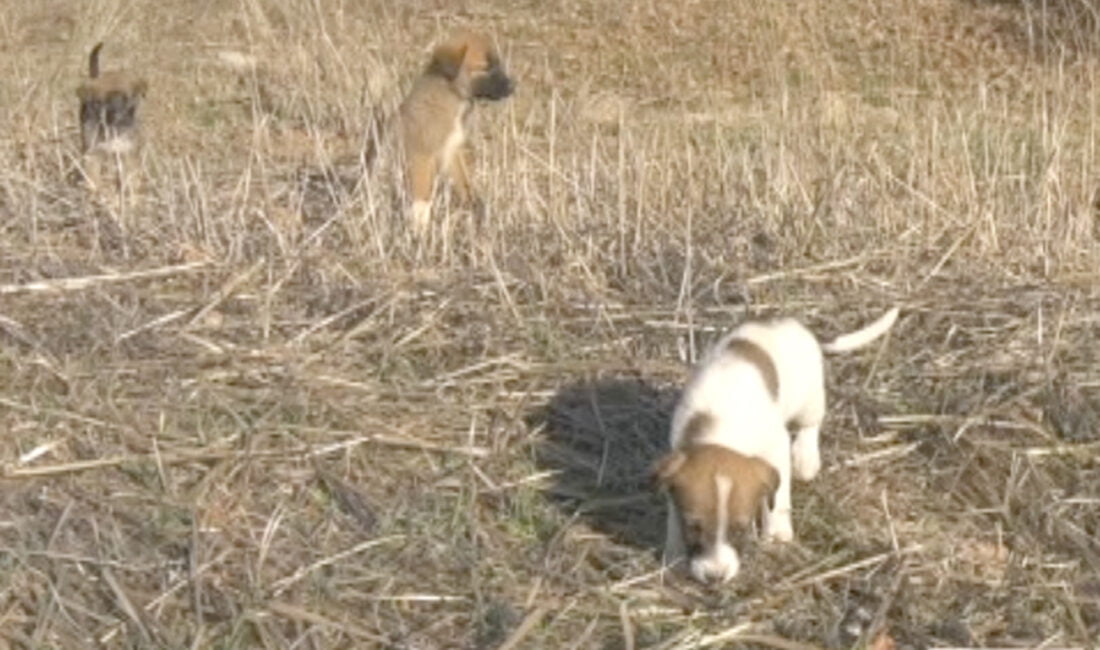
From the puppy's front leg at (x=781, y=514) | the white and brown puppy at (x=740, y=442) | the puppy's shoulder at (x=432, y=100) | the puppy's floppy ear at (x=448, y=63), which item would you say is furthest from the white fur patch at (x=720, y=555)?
the puppy's floppy ear at (x=448, y=63)

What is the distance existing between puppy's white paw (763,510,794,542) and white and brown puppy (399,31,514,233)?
3.65m

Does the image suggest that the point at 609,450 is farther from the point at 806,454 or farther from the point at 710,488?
the point at 710,488

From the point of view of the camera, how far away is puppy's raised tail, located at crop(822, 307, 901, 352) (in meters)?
6.27

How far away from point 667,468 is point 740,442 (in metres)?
0.26

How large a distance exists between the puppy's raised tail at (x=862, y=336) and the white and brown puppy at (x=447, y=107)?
2.89 metres

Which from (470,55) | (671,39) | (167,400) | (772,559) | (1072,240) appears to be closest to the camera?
(772,559)

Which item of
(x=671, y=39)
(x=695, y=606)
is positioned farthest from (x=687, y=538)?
(x=671, y=39)

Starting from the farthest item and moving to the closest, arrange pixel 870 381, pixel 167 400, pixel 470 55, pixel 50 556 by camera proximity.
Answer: pixel 470 55, pixel 870 381, pixel 167 400, pixel 50 556

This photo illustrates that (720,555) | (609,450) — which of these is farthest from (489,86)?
(720,555)

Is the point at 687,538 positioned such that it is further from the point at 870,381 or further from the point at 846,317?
the point at 846,317

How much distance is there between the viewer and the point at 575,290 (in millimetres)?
6883

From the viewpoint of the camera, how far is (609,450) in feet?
19.5

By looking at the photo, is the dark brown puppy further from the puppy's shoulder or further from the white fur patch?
the white fur patch

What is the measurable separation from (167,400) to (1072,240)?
340 centimetres
